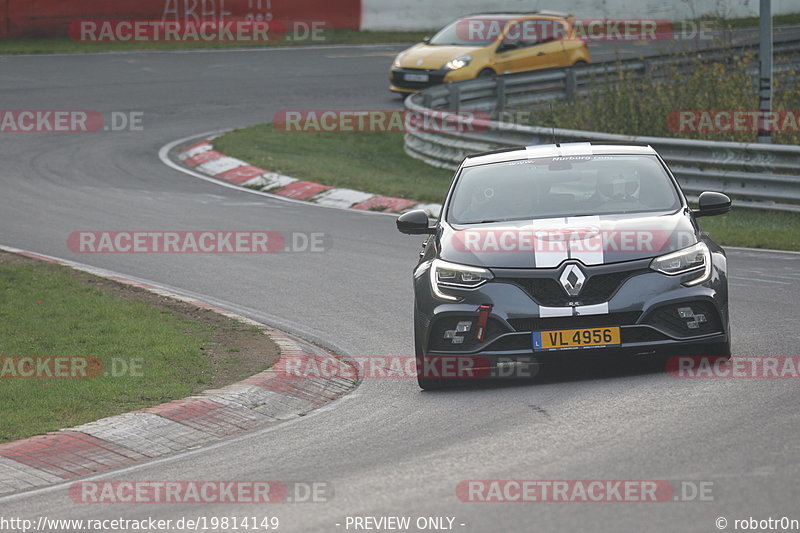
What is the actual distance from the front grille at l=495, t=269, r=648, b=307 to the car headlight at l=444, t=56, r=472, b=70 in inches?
765

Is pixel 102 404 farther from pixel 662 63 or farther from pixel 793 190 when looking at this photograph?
pixel 662 63

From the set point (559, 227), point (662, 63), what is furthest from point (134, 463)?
point (662, 63)

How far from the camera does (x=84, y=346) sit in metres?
10.3

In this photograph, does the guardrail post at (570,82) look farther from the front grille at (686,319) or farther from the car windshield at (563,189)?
the front grille at (686,319)

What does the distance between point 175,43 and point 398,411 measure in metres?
30.1

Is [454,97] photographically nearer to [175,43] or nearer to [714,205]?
[175,43]

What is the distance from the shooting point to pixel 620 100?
864 inches

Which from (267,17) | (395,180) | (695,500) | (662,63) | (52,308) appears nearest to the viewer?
(695,500)

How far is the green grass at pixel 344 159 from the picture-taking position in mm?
20203

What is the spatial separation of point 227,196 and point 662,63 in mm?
11628

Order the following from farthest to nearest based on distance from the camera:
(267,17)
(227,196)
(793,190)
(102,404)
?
(267,17) → (227,196) → (793,190) → (102,404)

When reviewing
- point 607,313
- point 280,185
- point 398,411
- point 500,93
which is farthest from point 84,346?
point 500,93

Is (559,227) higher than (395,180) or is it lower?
higher

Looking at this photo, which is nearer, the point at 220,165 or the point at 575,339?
the point at 575,339
